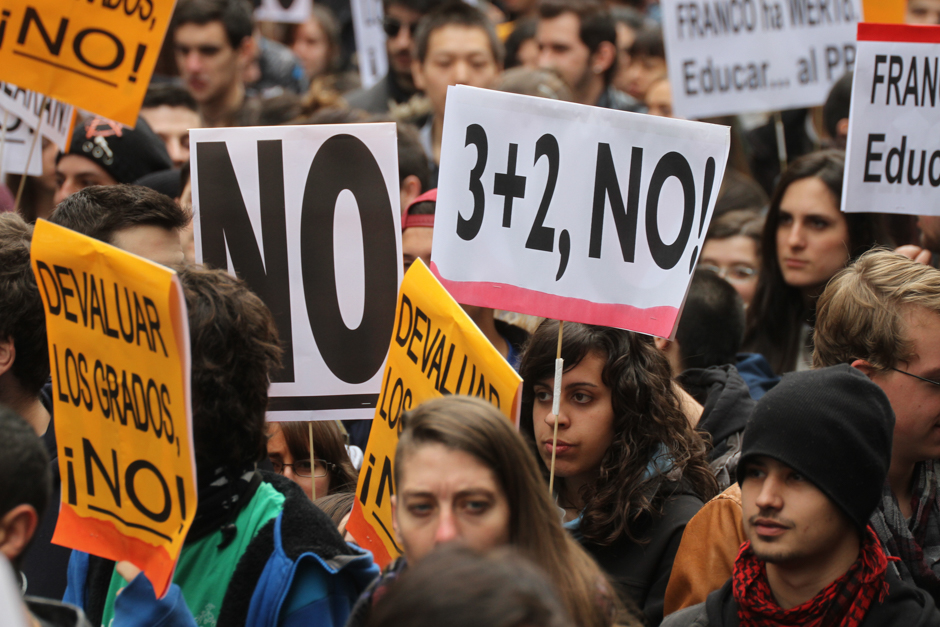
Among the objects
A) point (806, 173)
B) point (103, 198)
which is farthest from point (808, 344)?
point (103, 198)

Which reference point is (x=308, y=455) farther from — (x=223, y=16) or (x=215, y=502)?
(x=223, y=16)

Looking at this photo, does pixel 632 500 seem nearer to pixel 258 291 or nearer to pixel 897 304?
pixel 897 304

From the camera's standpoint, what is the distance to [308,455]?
3.86m

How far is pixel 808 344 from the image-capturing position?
16.5 feet

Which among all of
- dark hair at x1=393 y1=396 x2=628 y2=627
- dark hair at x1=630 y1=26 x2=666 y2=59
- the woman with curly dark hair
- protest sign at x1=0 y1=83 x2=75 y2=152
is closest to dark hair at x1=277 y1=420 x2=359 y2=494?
the woman with curly dark hair

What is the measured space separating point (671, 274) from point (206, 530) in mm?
1565

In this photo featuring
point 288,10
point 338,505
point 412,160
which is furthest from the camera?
point 288,10

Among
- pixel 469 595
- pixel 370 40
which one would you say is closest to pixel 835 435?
pixel 469 595

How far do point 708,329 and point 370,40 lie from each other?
19.7 ft

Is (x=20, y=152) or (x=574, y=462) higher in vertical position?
(x=20, y=152)

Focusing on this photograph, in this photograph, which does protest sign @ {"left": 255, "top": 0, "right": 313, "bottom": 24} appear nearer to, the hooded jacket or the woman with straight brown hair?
the hooded jacket

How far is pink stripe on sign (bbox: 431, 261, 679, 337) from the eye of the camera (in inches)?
124

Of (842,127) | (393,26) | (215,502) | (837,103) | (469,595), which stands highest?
(393,26)

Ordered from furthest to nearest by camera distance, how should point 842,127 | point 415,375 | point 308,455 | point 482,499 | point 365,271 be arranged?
point 842,127 < point 308,455 < point 365,271 < point 415,375 < point 482,499
